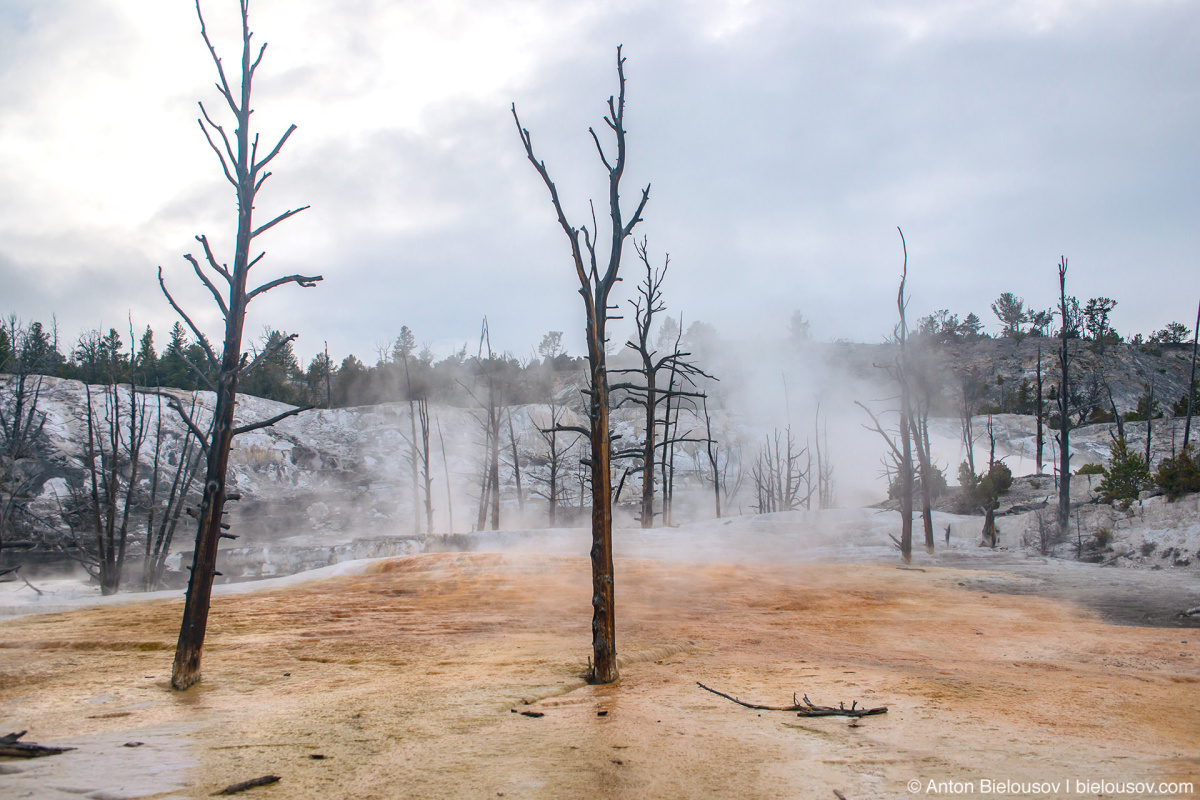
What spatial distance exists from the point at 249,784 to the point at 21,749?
58.8 inches

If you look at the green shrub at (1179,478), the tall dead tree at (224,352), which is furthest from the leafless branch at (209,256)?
the green shrub at (1179,478)

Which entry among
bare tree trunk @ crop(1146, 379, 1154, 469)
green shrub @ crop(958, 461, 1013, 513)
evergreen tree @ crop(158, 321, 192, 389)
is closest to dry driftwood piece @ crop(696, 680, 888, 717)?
green shrub @ crop(958, 461, 1013, 513)

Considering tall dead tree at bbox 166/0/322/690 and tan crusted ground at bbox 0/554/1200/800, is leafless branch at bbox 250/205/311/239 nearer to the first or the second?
tall dead tree at bbox 166/0/322/690

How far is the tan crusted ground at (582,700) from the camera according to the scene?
382 cm

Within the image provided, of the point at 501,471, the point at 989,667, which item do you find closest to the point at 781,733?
the point at 989,667

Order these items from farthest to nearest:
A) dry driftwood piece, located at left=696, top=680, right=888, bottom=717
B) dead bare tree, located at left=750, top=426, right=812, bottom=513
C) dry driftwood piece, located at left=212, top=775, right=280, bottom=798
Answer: dead bare tree, located at left=750, top=426, right=812, bottom=513 → dry driftwood piece, located at left=696, top=680, right=888, bottom=717 → dry driftwood piece, located at left=212, top=775, right=280, bottom=798

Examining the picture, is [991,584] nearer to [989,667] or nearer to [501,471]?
[989,667]

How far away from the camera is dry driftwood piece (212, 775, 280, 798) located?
11.8 feet

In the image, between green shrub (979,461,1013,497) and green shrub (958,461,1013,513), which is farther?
green shrub (979,461,1013,497)

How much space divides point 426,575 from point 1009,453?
46322 mm

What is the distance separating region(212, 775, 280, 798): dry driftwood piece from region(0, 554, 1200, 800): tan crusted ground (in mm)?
53

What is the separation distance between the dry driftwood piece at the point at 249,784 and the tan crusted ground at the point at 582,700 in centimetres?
5

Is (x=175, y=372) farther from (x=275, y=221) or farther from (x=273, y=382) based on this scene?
(x=275, y=221)

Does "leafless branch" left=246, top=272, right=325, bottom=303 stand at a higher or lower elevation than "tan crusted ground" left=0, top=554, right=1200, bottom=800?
higher
